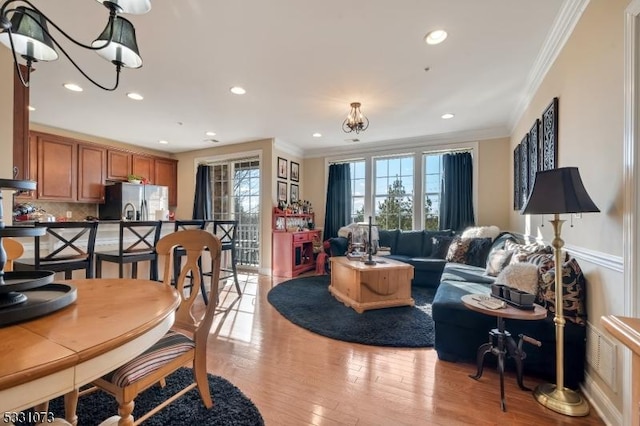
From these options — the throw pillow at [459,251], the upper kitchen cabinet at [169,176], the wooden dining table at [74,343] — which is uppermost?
the upper kitchen cabinet at [169,176]

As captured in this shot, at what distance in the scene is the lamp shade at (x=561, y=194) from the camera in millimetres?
1506

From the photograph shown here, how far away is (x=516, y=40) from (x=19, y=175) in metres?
4.41

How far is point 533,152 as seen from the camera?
2977 millimetres

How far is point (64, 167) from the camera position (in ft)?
14.6

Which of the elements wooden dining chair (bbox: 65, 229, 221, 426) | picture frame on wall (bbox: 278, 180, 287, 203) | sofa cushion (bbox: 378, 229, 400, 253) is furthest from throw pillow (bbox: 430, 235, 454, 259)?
wooden dining chair (bbox: 65, 229, 221, 426)

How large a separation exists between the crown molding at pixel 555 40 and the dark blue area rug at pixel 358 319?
2.64 m

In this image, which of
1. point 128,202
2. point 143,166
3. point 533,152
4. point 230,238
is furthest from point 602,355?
point 143,166

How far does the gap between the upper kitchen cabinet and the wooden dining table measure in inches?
217

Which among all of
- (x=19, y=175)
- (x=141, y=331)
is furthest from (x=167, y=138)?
(x=141, y=331)

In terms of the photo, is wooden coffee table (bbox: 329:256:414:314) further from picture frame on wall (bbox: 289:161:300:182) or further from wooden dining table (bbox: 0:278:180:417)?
picture frame on wall (bbox: 289:161:300:182)

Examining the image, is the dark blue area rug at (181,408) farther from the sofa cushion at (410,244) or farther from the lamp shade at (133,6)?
the sofa cushion at (410,244)

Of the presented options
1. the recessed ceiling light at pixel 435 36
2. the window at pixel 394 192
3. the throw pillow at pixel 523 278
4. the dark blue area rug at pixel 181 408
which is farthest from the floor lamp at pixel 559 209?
the window at pixel 394 192

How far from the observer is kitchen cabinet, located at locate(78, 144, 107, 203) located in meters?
4.66

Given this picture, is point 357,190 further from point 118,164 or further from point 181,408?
point 181,408
